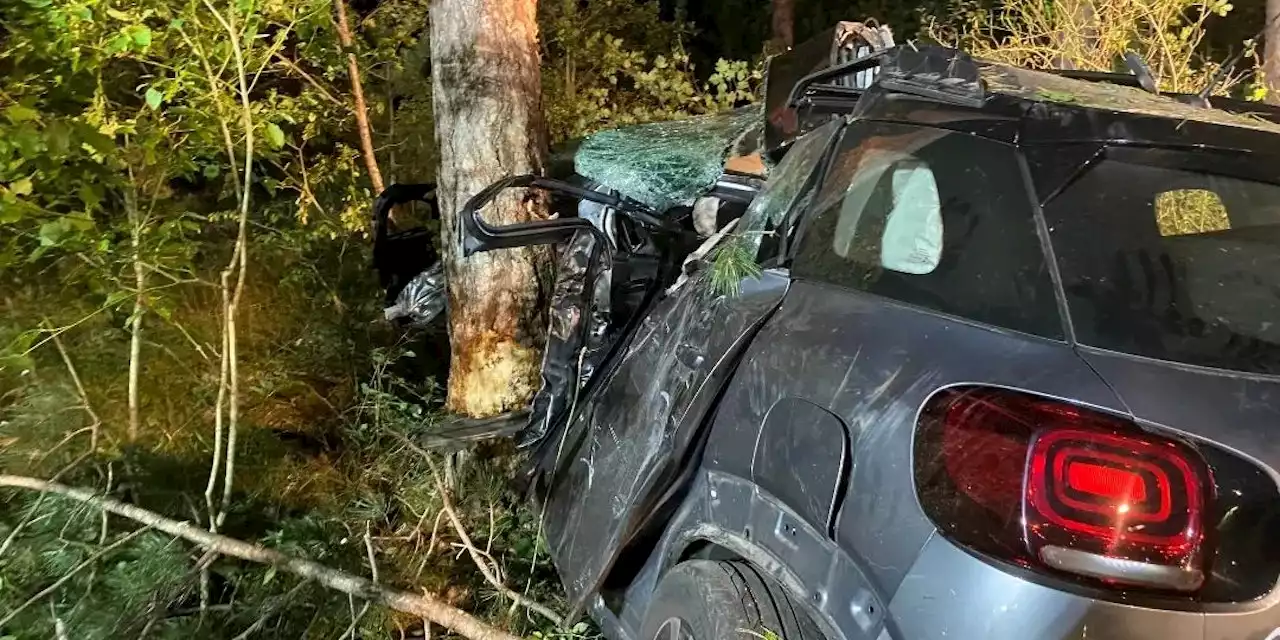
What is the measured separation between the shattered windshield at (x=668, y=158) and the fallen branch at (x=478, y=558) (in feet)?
4.67

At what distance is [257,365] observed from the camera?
5086 millimetres

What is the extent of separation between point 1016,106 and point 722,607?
4.11 feet

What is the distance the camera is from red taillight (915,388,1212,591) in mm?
1360

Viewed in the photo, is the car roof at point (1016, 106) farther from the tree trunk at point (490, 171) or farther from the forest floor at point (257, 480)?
the forest floor at point (257, 480)

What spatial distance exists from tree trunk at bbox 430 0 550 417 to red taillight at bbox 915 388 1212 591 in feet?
9.29

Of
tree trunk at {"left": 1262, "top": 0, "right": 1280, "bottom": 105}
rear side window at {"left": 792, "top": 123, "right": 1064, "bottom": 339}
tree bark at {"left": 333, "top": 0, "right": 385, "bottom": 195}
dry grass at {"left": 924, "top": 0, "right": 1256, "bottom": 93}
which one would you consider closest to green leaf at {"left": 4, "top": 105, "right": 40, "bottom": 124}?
rear side window at {"left": 792, "top": 123, "right": 1064, "bottom": 339}

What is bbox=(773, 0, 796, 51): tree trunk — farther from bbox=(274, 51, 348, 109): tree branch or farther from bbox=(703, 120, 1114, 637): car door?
bbox=(703, 120, 1114, 637): car door

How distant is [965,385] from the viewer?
153 centimetres

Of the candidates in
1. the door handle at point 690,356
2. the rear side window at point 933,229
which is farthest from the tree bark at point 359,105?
the rear side window at point 933,229

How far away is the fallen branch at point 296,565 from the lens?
3146 mm

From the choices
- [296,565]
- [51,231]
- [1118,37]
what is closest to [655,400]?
[296,565]

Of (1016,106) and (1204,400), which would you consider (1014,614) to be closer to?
(1204,400)

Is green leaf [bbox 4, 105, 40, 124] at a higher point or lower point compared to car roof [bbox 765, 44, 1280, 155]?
lower

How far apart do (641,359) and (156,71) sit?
377cm
